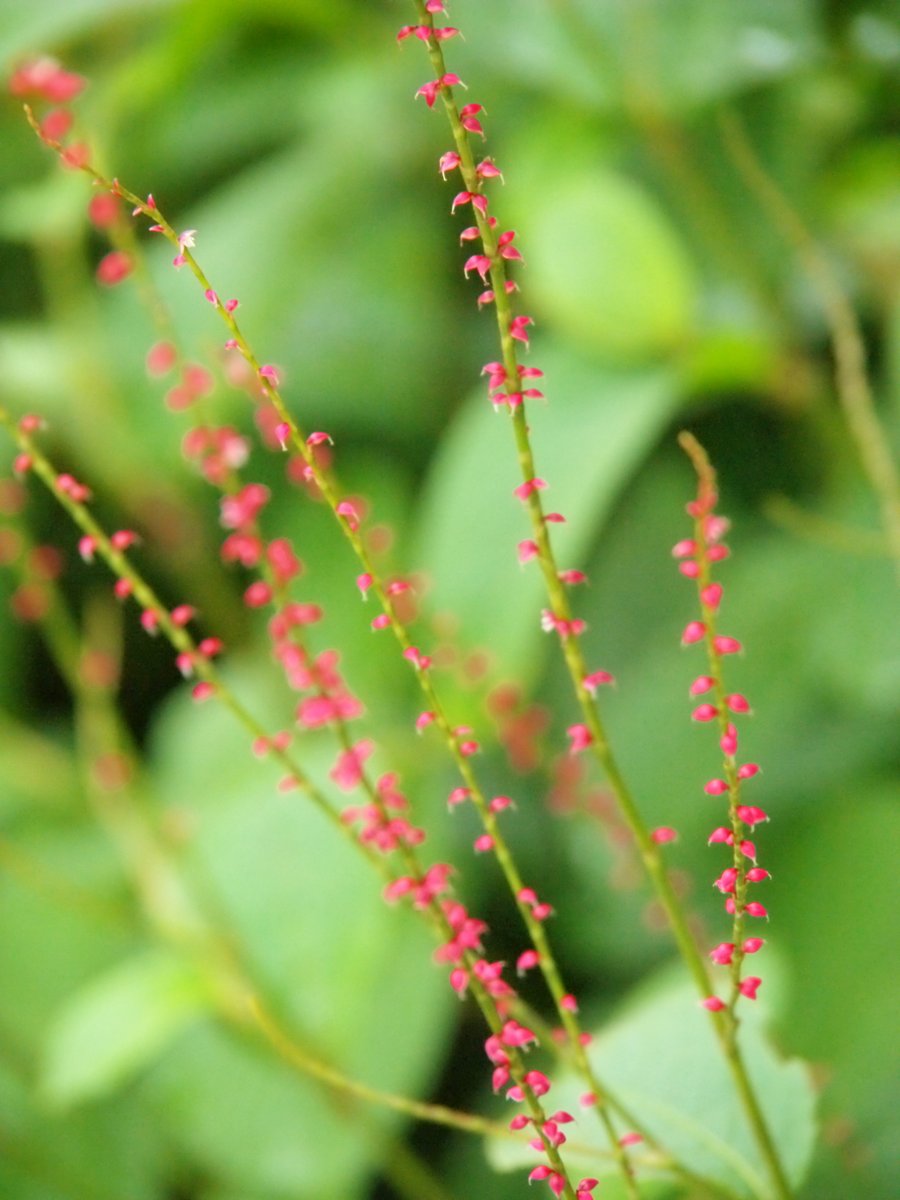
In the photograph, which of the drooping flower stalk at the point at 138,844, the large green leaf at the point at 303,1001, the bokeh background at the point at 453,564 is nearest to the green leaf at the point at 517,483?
the bokeh background at the point at 453,564

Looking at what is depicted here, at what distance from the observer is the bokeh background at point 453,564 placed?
0.80 m

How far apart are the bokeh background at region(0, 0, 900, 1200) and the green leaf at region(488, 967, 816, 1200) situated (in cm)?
12

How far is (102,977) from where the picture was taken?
38.6 inches

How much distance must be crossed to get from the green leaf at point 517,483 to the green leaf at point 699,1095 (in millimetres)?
343

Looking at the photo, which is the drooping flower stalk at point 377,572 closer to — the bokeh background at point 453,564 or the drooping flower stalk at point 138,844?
→ the bokeh background at point 453,564

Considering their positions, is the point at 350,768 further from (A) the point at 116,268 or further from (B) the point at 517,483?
(B) the point at 517,483

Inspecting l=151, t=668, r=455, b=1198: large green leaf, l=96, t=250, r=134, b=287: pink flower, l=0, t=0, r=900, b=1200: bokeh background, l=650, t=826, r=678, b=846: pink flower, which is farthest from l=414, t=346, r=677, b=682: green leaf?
l=650, t=826, r=678, b=846: pink flower

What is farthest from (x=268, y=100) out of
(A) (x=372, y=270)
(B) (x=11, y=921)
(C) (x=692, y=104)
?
(B) (x=11, y=921)

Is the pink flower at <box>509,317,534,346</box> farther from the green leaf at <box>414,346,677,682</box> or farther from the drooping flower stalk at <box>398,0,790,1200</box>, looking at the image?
the green leaf at <box>414,346,677,682</box>

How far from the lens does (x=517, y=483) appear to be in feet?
2.81

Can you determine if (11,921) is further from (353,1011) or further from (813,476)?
(813,476)

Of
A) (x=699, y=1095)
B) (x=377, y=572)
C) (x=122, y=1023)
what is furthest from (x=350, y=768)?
(x=122, y=1023)

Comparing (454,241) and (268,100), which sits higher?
(268,100)

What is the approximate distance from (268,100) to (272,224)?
0.56 feet
